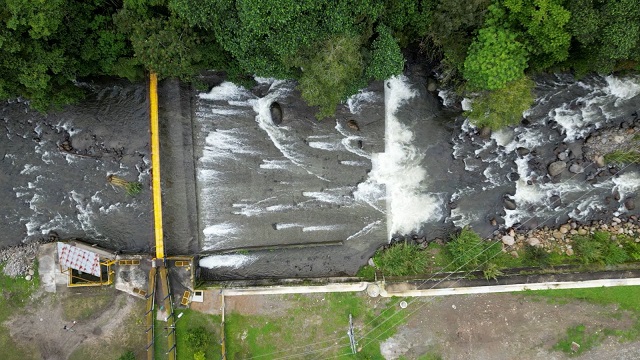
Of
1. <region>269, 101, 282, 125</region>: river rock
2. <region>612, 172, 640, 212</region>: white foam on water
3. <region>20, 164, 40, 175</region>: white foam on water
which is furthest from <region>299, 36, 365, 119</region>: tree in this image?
<region>20, 164, 40, 175</region>: white foam on water

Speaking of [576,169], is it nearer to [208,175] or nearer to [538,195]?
[538,195]

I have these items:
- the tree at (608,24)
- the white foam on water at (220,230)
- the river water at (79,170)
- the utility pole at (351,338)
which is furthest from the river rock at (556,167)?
the river water at (79,170)

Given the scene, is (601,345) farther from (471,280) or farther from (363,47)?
(363,47)

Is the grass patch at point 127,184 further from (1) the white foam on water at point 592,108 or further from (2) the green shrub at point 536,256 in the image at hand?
(1) the white foam on water at point 592,108

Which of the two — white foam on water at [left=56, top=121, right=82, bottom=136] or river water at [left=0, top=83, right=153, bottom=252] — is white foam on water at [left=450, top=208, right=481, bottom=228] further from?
white foam on water at [left=56, top=121, right=82, bottom=136]

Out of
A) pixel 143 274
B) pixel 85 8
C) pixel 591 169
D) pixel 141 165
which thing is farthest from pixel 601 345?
pixel 85 8
